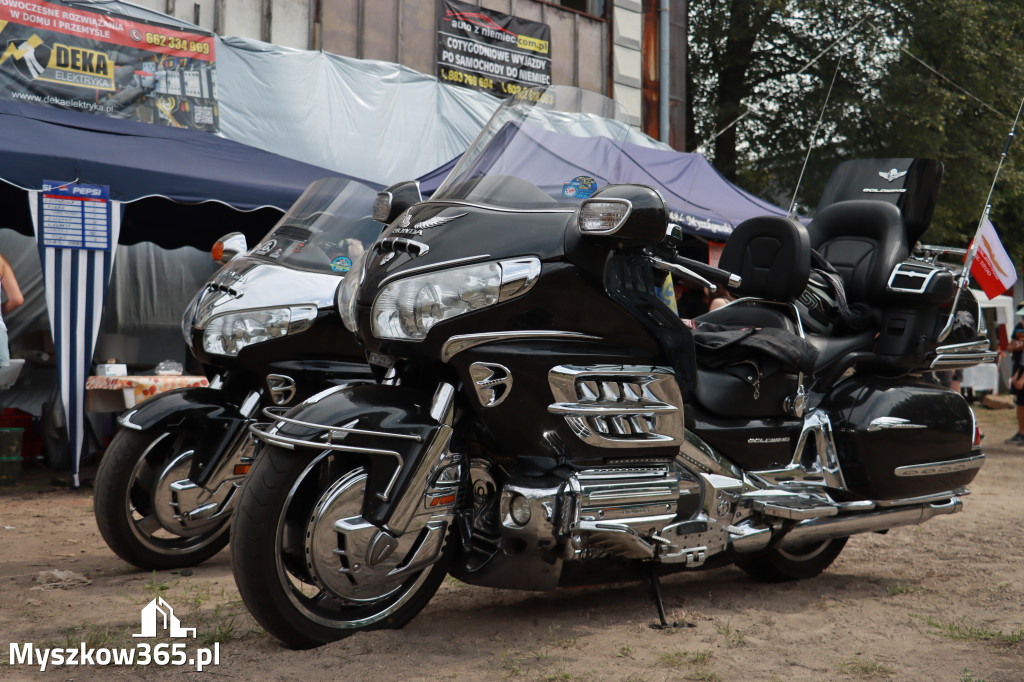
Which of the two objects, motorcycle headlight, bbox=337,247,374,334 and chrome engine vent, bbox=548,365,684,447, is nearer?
chrome engine vent, bbox=548,365,684,447

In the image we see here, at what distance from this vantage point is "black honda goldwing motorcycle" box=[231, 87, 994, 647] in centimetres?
292

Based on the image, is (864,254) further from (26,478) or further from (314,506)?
(26,478)

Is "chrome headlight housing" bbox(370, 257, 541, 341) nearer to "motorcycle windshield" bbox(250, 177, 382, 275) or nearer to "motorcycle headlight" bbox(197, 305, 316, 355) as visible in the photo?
"motorcycle headlight" bbox(197, 305, 316, 355)

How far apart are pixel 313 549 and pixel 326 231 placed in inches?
82.8

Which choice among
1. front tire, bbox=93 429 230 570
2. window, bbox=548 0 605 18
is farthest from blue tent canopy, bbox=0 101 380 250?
window, bbox=548 0 605 18

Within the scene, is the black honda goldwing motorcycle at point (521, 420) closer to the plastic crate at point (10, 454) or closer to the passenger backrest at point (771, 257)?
the passenger backrest at point (771, 257)

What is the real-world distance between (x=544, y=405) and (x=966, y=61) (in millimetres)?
20502

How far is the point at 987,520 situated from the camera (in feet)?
20.6

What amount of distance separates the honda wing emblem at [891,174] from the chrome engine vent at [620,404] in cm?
236

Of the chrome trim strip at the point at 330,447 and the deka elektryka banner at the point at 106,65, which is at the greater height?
the deka elektryka banner at the point at 106,65

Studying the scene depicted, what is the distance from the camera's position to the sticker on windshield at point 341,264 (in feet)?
14.9

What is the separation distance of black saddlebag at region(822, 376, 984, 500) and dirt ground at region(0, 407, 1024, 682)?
0.49 m

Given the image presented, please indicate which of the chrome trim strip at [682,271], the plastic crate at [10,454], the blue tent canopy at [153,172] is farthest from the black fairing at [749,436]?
the plastic crate at [10,454]

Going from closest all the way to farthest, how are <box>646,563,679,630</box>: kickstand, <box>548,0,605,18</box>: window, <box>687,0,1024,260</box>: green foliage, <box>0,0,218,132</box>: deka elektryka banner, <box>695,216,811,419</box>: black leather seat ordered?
<box>646,563,679,630</box>: kickstand → <box>695,216,811,419</box>: black leather seat → <box>0,0,218,132</box>: deka elektryka banner → <box>548,0,605,18</box>: window → <box>687,0,1024,260</box>: green foliage
